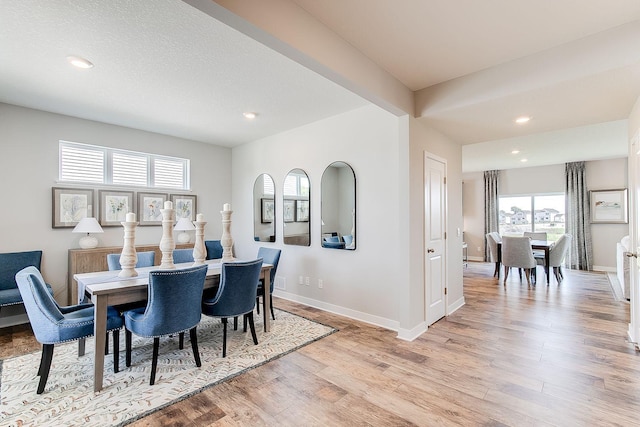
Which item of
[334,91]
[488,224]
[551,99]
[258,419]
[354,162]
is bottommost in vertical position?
[258,419]

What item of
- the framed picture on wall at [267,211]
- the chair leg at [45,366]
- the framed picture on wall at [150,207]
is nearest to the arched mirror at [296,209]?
the framed picture on wall at [267,211]

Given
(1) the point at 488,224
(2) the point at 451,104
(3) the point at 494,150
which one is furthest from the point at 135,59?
(1) the point at 488,224

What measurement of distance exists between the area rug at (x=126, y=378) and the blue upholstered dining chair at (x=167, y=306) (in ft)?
0.74

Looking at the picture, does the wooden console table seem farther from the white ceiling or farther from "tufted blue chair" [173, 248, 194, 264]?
the white ceiling

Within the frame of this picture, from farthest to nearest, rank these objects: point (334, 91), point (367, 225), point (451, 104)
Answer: point (367, 225) < point (334, 91) < point (451, 104)

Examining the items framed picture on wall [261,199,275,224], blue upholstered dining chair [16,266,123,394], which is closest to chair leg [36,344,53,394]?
blue upholstered dining chair [16,266,123,394]

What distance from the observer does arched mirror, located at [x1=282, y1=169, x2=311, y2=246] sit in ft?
14.7

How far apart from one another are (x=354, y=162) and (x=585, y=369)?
2.96 m

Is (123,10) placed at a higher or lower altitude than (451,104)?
higher

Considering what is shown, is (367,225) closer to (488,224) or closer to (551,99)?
(551,99)

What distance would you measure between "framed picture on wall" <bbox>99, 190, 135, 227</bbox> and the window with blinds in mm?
171

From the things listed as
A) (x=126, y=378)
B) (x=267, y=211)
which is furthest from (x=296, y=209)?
(x=126, y=378)

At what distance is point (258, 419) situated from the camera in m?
1.96

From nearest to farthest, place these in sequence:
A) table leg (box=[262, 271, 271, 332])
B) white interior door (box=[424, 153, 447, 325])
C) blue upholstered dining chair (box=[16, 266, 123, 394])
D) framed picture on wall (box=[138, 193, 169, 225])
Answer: blue upholstered dining chair (box=[16, 266, 123, 394]) → table leg (box=[262, 271, 271, 332]) → white interior door (box=[424, 153, 447, 325]) → framed picture on wall (box=[138, 193, 169, 225])
